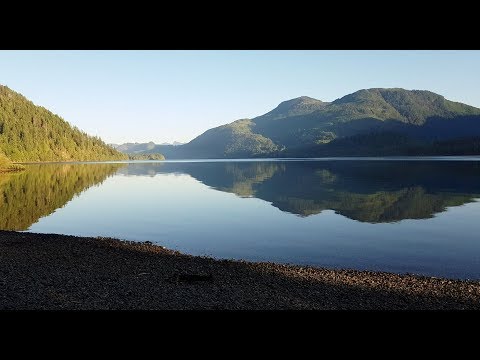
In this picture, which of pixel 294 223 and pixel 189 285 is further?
pixel 294 223

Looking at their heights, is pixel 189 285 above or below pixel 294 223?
above

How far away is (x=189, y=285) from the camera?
52.6 ft

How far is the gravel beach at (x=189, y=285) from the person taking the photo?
13.5m

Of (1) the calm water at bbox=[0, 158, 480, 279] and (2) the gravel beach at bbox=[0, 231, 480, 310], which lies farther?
(1) the calm water at bbox=[0, 158, 480, 279]

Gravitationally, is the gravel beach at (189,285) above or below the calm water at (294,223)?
above

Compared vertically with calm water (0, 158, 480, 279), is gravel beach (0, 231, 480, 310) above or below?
above

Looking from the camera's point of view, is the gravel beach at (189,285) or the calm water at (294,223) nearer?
the gravel beach at (189,285)

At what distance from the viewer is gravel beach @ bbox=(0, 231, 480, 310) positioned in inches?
532
